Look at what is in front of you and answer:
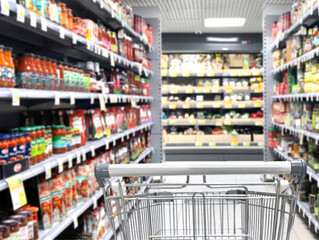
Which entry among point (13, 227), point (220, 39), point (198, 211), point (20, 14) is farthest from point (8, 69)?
point (220, 39)

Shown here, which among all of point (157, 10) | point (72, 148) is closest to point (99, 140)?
point (72, 148)

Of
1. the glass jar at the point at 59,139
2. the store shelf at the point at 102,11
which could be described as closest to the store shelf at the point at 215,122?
the store shelf at the point at 102,11

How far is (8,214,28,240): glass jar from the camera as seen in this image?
2.01 meters

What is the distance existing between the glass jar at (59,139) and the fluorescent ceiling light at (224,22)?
5.88 meters

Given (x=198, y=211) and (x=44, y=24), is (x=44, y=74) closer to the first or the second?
(x=44, y=24)

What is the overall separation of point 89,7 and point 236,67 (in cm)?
615

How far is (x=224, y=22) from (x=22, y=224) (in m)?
7.08

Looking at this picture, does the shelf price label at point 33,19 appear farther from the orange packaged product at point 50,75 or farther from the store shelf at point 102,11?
the store shelf at point 102,11

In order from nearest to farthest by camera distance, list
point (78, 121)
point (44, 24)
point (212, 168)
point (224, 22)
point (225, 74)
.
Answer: point (212, 168) < point (44, 24) < point (78, 121) < point (224, 22) < point (225, 74)

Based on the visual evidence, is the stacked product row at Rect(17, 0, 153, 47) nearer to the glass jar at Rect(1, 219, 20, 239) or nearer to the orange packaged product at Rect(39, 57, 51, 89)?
the orange packaged product at Rect(39, 57, 51, 89)

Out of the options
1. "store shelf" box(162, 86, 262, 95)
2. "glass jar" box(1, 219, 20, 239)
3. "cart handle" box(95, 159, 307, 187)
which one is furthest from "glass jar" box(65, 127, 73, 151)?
"store shelf" box(162, 86, 262, 95)

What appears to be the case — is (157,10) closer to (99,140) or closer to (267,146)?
(267,146)

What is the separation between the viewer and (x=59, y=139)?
8.89 ft

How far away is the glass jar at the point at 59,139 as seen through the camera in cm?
270
